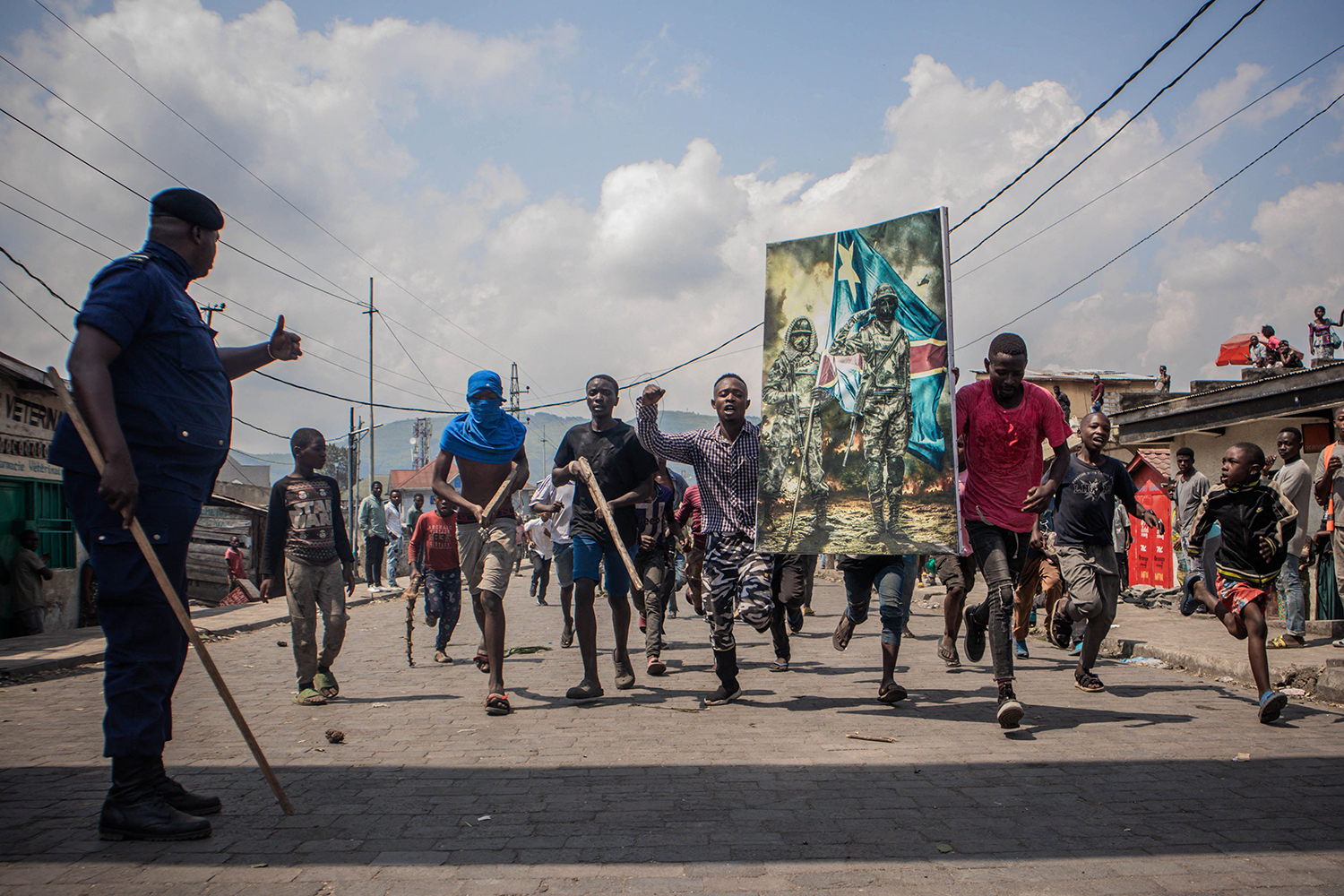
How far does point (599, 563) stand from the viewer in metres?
6.65

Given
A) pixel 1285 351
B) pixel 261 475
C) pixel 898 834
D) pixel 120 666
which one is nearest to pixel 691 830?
pixel 898 834

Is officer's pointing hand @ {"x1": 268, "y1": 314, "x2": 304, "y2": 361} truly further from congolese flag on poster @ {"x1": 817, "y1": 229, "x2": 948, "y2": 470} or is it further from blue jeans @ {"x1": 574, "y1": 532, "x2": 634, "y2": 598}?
congolese flag on poster @ {"x1": 817, "y1": 229, "x2": 948, "y2": 470}

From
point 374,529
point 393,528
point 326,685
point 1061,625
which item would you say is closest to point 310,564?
point 326,685

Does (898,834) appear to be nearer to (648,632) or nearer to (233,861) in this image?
(233,861)

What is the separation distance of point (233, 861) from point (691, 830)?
1.63 metres

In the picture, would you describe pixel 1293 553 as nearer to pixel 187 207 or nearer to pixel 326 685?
pixel 326 685

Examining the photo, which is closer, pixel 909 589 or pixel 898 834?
Result: pixel 898 834

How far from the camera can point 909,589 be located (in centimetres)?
690

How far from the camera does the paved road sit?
3029 millimetres

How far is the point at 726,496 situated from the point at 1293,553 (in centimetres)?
644

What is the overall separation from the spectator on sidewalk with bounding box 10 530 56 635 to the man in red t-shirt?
13061 mm

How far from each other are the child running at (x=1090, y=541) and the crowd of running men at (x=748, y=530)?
14 millimetres

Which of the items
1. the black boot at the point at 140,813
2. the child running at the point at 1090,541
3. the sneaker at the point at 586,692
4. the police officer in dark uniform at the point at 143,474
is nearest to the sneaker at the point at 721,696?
the sneaker at the point at 586,692

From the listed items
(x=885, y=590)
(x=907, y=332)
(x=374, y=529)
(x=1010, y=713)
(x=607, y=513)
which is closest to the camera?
(x=1010, y=713)
